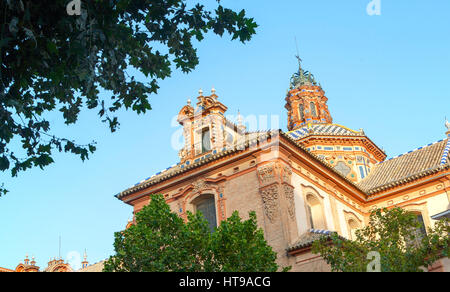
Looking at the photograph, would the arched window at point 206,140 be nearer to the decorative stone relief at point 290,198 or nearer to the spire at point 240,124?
the spire at point 240,124

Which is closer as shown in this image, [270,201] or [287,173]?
[270,201]

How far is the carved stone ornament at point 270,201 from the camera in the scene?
19.5 m

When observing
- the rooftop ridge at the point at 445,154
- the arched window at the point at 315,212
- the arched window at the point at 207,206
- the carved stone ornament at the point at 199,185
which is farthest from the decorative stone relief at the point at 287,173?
the rooftop ridge at the point at 445,154

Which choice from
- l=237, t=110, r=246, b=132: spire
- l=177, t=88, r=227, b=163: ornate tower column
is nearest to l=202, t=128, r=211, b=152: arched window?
l=177, t=88, r=227, b=163: ornate tower column

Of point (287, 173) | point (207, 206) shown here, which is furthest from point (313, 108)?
point (207, 206)

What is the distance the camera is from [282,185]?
2011cm

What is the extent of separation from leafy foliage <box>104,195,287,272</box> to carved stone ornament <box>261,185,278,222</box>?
4796 millimetres

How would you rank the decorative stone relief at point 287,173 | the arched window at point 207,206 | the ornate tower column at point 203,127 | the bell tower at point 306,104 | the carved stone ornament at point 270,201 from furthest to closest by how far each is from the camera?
the bell tower at point 306,104 < the ornate tower column at point 203,127 < the arched window at point 207,206 < the decorative stone relief at point 287,173 < the carved stone ornament at point 270,201

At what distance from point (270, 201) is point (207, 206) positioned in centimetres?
329

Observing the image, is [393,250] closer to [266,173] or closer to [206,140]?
[266,173]

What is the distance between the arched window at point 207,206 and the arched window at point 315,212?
3890mm

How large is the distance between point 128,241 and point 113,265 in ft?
2.64

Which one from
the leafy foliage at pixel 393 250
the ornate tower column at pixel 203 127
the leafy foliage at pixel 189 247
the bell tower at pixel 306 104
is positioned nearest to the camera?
the leafy foliage at pixel 393 250

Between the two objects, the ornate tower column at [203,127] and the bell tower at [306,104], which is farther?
the bell tower at [306,104]
